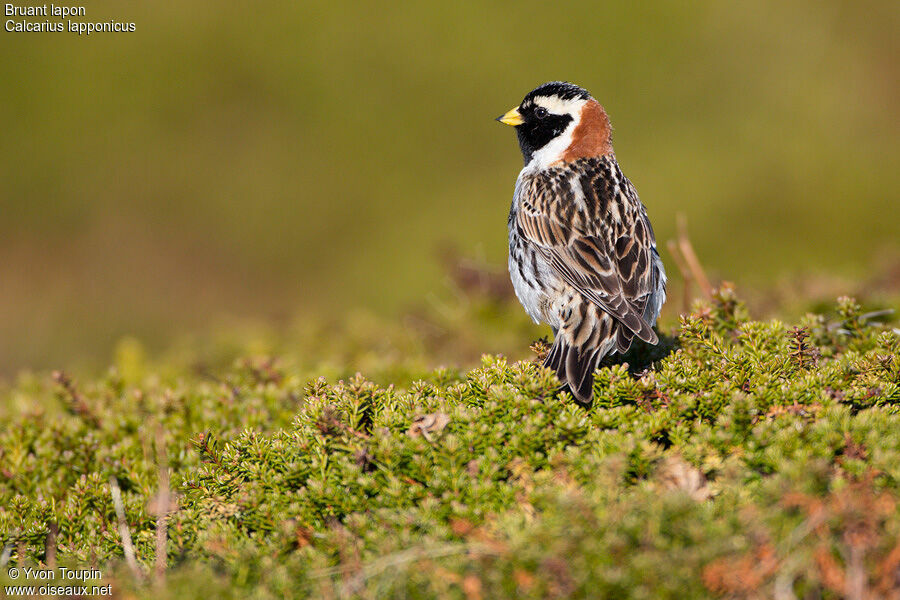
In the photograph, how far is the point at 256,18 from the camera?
20906 millimetres

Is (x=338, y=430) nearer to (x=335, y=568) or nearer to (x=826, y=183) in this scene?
(x=335, y=568)

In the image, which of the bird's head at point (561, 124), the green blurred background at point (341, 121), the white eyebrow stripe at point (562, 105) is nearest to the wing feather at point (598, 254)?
the bird's head at point (561, 124)

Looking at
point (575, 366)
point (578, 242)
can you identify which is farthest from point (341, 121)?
point (575, 366)

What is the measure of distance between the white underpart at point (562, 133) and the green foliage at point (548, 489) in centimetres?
179

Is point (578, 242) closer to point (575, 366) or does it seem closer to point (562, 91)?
point (575, 366)

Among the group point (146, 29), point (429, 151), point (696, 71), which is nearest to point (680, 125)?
point (696, 71)

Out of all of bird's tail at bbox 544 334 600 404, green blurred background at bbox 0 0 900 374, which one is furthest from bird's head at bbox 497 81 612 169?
green blurred background at bbox 0 0 900 374

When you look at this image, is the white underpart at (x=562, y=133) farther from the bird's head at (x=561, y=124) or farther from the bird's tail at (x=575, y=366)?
the bird's tail at (x=575, y=366)

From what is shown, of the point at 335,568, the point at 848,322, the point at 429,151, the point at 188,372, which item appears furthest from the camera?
the point at 429,151

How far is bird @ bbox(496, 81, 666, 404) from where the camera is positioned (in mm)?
5215

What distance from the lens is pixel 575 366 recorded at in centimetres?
467

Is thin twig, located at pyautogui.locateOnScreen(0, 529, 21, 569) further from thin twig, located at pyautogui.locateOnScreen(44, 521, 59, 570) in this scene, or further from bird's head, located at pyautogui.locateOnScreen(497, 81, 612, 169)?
bird's head, located at pyautogui.locateOnScreen(497, 81, 612, 169)

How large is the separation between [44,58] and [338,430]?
716 inches

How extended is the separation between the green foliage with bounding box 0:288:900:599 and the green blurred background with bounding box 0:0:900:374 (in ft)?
41.2
